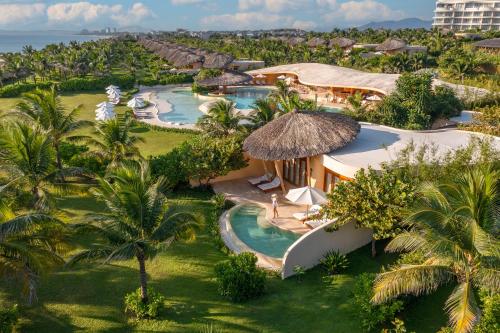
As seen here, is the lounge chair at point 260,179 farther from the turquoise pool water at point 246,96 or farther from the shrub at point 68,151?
the turquoise pool water at point 246,96

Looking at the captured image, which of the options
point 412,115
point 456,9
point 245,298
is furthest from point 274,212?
point 456,9

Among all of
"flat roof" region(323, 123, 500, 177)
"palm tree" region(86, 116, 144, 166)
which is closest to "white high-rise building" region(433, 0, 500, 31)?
"flat roof" region(323, 123, 500, 177)

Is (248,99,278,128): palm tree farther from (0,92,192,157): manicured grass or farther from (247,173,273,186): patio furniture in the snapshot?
(0,92,192,157): manicured grass

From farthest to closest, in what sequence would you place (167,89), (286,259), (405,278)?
(167,89) < (286,259) < (405,278)

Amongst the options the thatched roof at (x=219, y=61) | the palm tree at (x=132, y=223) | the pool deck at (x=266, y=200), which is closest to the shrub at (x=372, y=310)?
the palm tree at (x=132, y=223)

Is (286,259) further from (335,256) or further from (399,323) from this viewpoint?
(399,323)

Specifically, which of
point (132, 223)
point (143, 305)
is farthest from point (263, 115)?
point (143, 305)

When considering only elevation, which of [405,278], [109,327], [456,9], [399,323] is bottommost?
[109,327]
